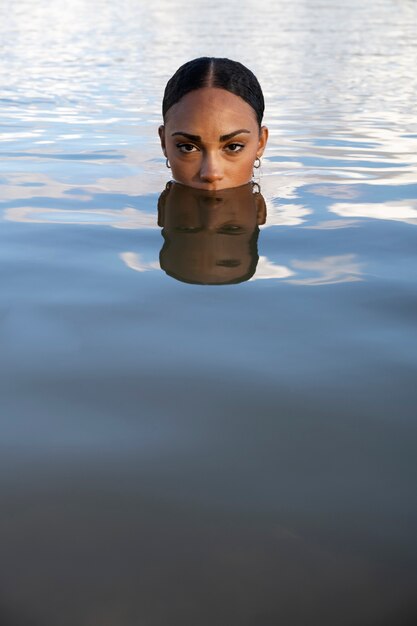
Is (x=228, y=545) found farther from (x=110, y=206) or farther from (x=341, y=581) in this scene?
(x=110, y=206)

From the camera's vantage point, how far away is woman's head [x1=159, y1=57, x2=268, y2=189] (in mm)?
5012

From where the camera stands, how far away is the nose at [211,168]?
5.04m

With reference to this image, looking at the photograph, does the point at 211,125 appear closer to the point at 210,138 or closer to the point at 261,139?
the point at 210,138

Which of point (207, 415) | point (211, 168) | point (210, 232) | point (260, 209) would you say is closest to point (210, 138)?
point (211, 168)

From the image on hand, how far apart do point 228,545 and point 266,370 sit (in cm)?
80

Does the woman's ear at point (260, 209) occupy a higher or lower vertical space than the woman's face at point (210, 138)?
lower

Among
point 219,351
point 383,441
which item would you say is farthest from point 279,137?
point 383,441

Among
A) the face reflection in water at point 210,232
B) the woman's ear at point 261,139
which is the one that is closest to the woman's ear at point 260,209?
the face reflection in water at point 210,232

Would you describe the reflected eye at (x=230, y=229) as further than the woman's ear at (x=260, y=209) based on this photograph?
No

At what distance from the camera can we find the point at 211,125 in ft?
16.3

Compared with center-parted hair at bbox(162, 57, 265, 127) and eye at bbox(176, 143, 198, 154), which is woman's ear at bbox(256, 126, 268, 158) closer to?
center-parted hair at bbox(162, 57, 265, 127)

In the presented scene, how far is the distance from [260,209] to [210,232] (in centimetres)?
82

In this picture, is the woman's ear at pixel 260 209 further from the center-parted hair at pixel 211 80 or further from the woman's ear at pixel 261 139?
the center-parted hair at pixel 211 80

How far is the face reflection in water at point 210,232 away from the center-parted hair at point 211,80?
1.82 ft
